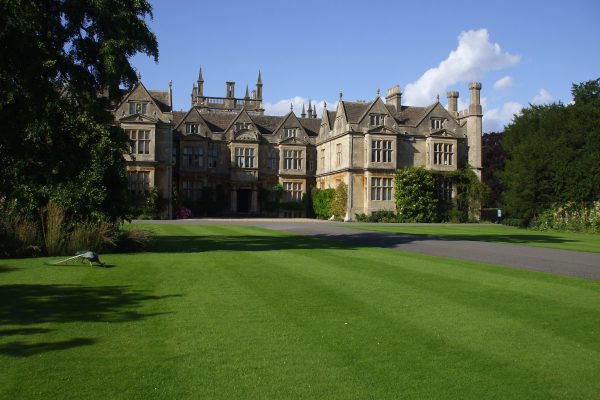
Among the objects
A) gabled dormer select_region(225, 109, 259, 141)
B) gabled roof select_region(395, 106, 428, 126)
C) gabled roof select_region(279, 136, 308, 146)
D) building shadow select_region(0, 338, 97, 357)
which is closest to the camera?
building shadow select_region(0, 338, 97, 357)

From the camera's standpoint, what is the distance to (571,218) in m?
34.0

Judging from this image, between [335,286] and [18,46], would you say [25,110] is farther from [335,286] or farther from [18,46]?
[335,286]

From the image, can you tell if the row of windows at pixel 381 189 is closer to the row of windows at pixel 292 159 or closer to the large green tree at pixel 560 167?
the row of windows at pixel 292 159

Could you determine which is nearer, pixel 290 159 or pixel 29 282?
pixel 29 282

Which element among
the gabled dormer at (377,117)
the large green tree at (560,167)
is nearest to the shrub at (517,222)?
the large green tree at (560,167)

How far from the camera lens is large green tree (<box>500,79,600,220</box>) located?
33.4 meters

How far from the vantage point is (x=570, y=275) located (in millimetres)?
11664

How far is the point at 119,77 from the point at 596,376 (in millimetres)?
14035

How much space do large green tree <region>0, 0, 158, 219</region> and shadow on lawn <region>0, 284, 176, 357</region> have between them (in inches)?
261

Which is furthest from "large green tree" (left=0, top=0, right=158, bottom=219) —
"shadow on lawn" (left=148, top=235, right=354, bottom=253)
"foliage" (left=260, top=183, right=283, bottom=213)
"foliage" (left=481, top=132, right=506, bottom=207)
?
"foliage" (left=481, top=132, right=506, bottom=207)

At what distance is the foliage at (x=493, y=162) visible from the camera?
203 ft

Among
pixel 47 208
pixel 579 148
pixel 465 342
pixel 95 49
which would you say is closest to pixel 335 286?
pixel 465 342

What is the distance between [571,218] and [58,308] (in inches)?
1298

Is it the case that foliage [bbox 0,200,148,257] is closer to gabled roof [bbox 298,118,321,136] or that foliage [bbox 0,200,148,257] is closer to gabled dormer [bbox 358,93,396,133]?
gabled dormer [bbox 358,93,396,133]
